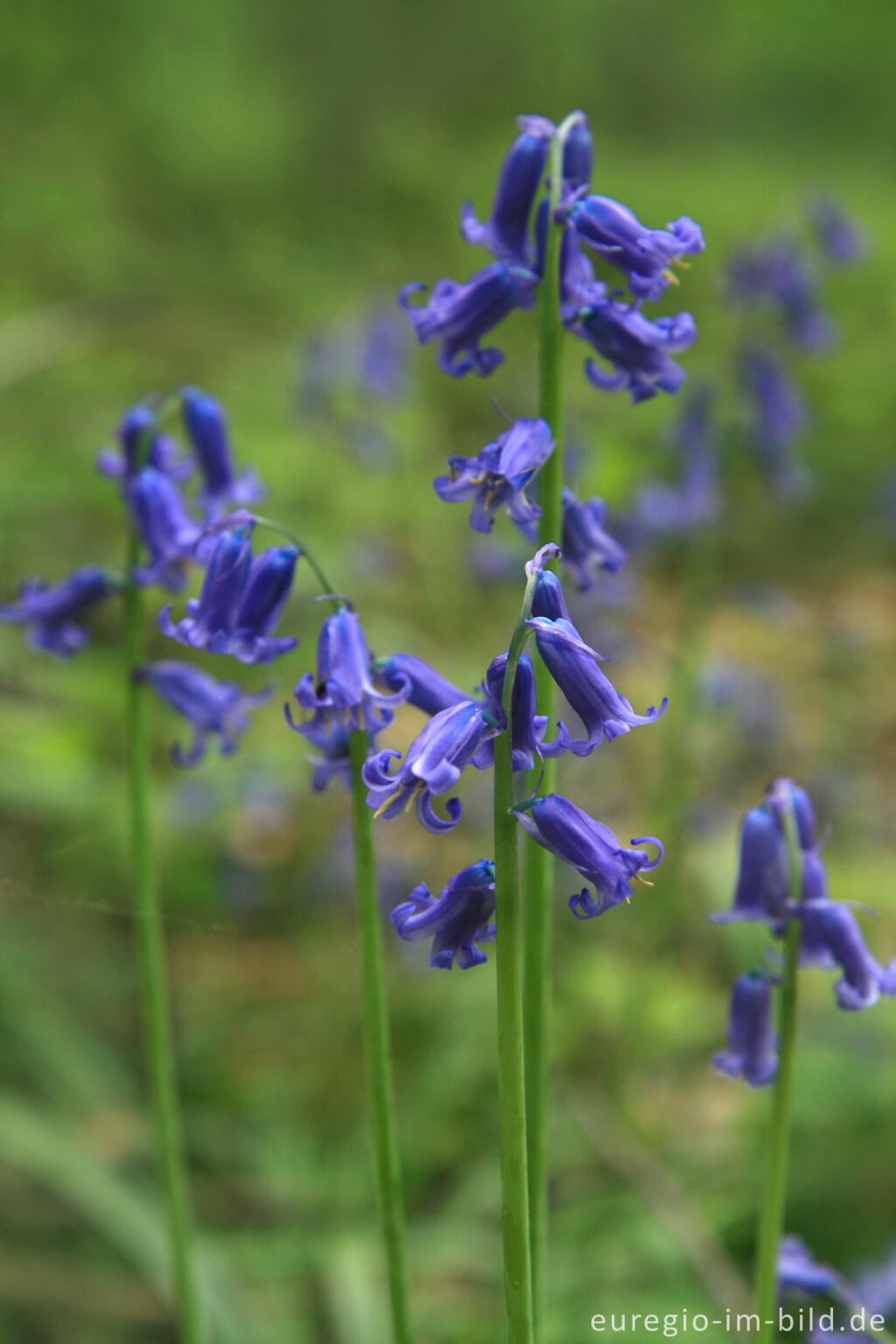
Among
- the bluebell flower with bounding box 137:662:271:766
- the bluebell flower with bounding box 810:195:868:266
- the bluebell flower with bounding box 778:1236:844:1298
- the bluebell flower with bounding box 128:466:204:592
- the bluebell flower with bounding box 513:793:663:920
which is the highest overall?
the bluebell flower with bounding box 810:195:868:266

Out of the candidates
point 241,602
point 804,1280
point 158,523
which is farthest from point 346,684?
point 804,1280

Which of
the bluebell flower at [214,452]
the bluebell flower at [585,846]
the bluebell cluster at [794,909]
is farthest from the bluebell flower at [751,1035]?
the bluebell flower at [214,452]

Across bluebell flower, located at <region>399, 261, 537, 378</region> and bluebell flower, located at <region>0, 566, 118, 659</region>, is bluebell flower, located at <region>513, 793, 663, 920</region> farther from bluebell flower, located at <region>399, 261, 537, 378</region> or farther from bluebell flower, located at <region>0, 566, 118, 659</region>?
bluebell flower, located at <region>0, 566, 118, 659</region>

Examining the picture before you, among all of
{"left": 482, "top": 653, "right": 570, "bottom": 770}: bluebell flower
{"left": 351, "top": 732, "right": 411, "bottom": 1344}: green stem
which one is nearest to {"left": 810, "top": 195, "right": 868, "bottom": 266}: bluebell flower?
{"left": 351, "top": 732, "right": 411, "bottom": 1344}: green stem

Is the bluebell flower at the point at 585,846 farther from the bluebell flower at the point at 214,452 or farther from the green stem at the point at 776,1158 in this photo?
the bluebell flower at the point at 214,452

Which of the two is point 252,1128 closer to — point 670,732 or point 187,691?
point 670,732

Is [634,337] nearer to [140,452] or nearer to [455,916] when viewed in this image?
[455,916]
